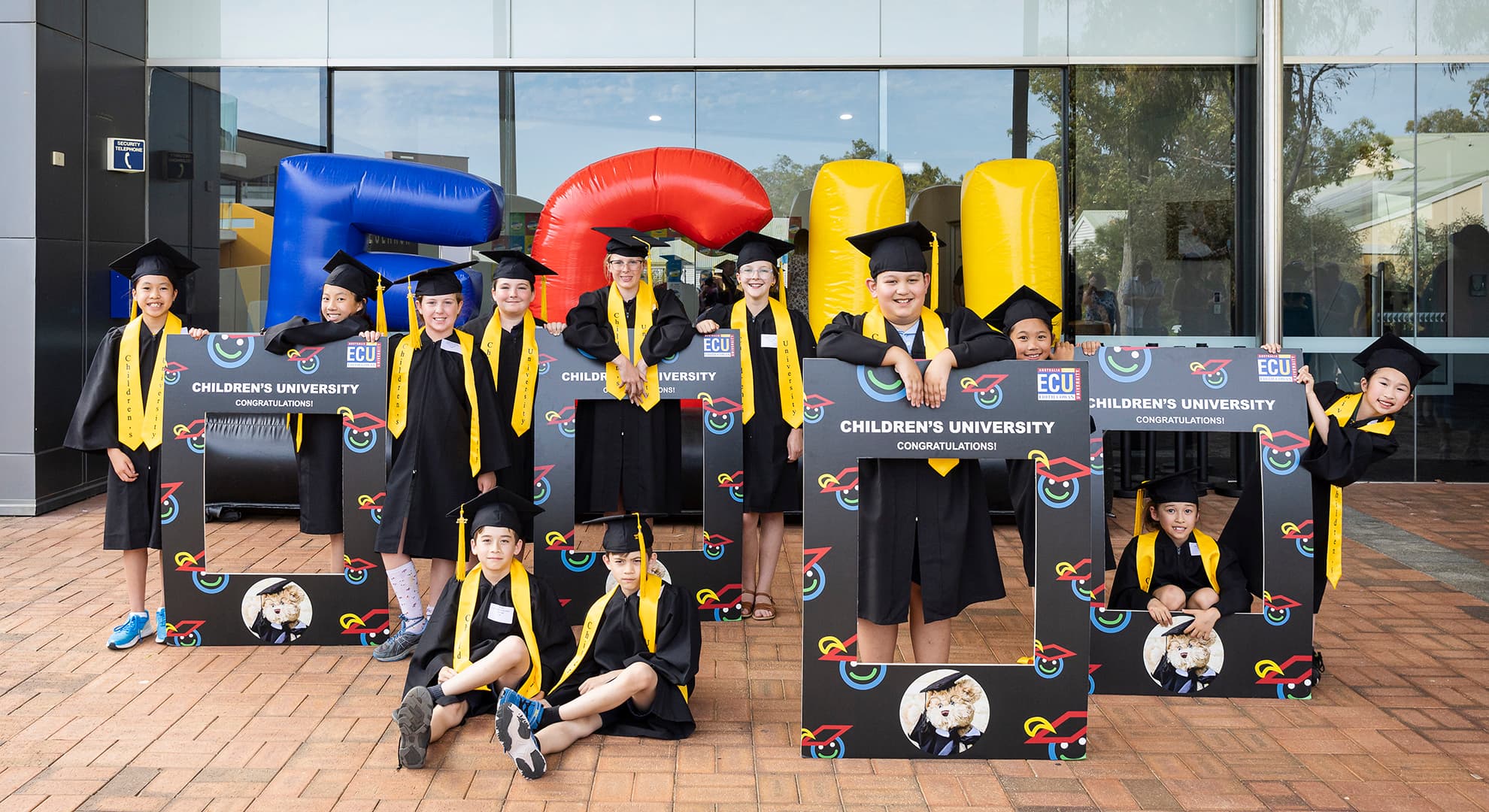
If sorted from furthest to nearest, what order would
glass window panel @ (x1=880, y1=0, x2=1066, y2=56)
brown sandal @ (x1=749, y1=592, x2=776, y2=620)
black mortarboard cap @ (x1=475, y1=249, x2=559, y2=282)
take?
glass window panel @ (x1=880, y1=0, x2=1066, y2=56)
brown sandal @ (x1=749, y1=592, x2=776, y2=620)
black mortarboard cap @ (x1=475, y1=249, x2=559, y2=282)

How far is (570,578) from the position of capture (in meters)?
5.23

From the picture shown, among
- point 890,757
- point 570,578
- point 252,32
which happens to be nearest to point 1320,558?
point 890,757

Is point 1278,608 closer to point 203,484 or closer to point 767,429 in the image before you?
point 767,429

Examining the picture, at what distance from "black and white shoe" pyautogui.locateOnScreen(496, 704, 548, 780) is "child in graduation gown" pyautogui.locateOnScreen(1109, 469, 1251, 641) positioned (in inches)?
88.3

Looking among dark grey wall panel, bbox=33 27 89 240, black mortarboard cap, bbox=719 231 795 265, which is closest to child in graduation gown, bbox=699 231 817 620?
black mortarboard cap, bbox=719 231 795 265

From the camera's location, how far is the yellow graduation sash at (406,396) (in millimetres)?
4863

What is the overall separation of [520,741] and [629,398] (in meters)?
2.02

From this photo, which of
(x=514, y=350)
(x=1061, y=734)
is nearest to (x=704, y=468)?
(x=514, y=350)

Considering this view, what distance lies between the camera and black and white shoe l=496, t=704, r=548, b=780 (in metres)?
3.47

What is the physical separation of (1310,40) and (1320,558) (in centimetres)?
615

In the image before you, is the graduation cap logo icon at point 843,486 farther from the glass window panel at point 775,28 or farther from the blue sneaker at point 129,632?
the glass window panel at point 775,28

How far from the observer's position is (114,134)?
851 centimetres

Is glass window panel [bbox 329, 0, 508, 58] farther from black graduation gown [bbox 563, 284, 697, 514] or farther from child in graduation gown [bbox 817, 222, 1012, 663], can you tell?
child in graduation gown [bbox 817, 222, 1012, 663]

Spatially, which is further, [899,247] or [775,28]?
[775,28]
